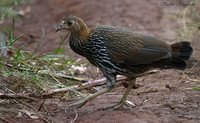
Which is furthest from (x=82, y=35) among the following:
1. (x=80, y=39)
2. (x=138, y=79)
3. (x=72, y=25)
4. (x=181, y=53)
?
(x=138, y=79)

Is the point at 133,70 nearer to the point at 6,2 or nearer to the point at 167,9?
the point at 6,2

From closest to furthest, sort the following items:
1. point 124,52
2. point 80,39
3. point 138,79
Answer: point 124,52 → point 80,39 → point 138,79

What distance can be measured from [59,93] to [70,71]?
1.29 meters

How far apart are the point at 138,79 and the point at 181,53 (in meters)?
1.50

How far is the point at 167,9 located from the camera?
12.0 meters

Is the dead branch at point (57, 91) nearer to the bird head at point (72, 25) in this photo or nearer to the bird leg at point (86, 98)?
the bird leg at point (86, 98)

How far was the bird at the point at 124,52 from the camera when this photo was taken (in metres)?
6.38

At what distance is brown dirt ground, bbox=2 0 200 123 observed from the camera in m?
6.17

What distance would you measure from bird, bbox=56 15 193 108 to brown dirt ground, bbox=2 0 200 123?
1.09ft

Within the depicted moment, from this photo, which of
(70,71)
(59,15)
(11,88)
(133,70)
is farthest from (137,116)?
(59,15)

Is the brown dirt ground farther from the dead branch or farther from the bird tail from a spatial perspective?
the bird tail

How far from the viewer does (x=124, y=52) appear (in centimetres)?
638

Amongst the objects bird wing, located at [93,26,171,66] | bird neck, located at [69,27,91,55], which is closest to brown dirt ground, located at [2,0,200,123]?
bird wing, located at [93,26,171,66]

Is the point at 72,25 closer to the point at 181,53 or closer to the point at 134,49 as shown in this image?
the point at 134,49
